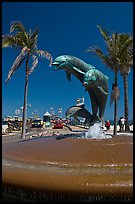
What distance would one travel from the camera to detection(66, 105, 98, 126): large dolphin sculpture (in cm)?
806

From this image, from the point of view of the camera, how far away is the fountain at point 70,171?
12.1 ft

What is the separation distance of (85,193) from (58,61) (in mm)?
4635

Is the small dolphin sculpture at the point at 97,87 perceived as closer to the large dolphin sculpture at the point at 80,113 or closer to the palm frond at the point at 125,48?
the large dolphin sculpture at the point at 80,113

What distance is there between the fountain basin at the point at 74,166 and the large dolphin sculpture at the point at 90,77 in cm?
164

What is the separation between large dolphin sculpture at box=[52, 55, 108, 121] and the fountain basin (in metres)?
1.64

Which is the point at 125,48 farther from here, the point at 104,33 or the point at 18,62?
the point at 18,62

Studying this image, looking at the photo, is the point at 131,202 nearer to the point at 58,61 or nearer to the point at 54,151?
the point at 54,151

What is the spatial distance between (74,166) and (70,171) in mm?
396

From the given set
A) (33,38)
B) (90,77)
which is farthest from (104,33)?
(90,77)

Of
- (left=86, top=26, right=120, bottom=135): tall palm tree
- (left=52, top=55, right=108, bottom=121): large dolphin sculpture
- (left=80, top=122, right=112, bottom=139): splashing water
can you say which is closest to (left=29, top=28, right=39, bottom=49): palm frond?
(left=86, top=26, right=120, bottom=135): tall palm tree

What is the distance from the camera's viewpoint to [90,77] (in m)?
7.24

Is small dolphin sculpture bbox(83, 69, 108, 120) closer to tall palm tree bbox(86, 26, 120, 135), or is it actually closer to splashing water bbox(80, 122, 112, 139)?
splashing water bbox(80, 122, 112, 139)

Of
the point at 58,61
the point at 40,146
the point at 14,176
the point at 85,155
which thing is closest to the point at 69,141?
the point at 40,146

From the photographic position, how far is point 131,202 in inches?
148
